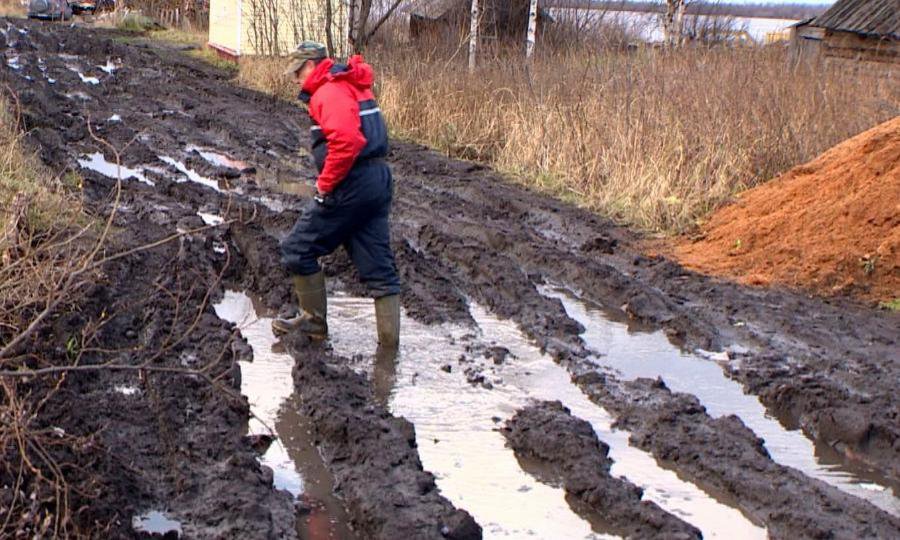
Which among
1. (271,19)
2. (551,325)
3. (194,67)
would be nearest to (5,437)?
(551,325)

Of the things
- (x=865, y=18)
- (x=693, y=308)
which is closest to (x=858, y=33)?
(x=865, y=18)

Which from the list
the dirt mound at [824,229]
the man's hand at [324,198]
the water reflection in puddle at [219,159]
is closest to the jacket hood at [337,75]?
the man's hand at [324,198]

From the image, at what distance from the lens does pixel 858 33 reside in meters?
22.2

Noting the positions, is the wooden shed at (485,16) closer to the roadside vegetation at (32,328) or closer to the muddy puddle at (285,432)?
the roadside vegetation at (32,328)

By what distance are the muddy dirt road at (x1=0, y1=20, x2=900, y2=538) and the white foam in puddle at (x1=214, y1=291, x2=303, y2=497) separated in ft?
0.08

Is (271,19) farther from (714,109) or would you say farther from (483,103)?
(714,109)

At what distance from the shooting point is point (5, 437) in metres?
4.23

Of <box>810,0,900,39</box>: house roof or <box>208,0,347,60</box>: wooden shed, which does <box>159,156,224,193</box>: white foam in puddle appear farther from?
<box>810,0,900,39</box>: house roof

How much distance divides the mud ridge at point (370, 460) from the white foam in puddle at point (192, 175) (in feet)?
20.2

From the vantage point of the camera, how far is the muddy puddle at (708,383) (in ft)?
20.5

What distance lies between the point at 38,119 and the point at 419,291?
912 cm

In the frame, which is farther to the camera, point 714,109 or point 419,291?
point 714,109

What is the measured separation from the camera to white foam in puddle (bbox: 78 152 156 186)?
44.0 feet

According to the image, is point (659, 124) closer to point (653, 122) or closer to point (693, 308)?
point (653, 122)
